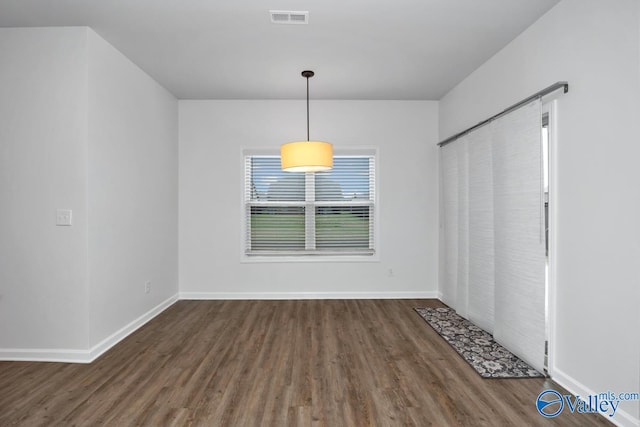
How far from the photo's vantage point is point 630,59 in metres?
2.00

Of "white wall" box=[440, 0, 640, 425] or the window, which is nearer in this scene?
"white wall" box=[440, 0, 640, 425]

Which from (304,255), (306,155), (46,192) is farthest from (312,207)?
(46,192)

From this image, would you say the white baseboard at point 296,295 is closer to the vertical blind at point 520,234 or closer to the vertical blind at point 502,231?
the vertical blind at point 502,231

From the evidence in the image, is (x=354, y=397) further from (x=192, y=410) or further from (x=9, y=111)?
(x=9, y=111)

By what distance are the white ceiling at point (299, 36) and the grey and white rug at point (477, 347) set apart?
2.80 meters

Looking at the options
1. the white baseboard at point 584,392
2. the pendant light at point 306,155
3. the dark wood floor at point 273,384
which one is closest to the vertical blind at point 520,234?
Answer: the white baseboard at point 584,392

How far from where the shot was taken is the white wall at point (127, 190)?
311cm

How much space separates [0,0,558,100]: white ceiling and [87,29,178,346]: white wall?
312 mm

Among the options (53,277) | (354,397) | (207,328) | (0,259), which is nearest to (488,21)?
(354,397)

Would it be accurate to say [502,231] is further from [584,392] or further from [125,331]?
[125,331]

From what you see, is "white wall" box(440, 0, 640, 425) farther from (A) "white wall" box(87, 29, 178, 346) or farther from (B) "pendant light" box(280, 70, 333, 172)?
(A) "white wall" box(87, 29, 178, 346)

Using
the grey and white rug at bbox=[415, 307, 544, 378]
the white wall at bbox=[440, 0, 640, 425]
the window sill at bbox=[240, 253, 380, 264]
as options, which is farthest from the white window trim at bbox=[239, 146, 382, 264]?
the white wall at bbox=[440, 0, 640, 425]

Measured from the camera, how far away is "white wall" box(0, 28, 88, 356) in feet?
9.70

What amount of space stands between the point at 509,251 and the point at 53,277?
397cm
